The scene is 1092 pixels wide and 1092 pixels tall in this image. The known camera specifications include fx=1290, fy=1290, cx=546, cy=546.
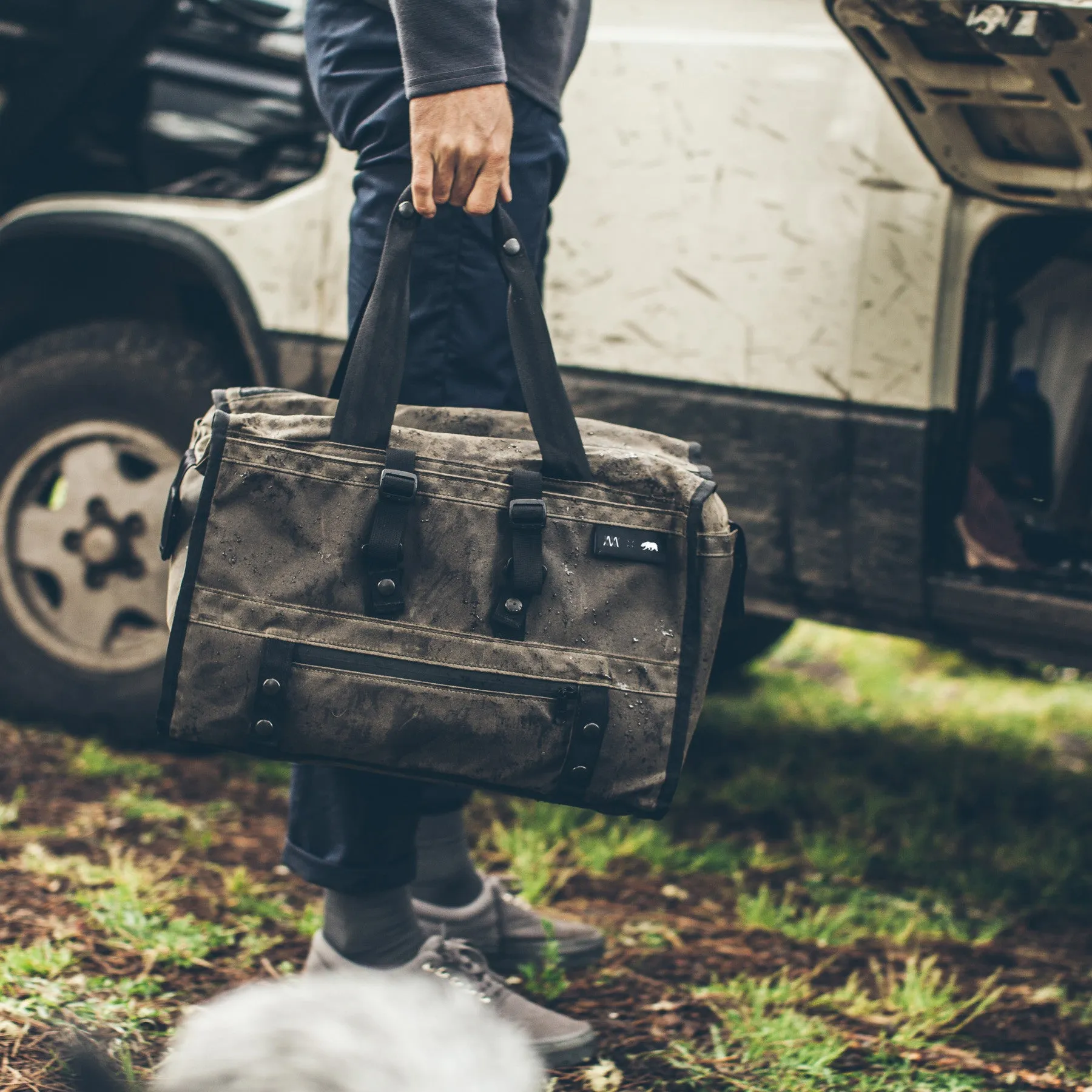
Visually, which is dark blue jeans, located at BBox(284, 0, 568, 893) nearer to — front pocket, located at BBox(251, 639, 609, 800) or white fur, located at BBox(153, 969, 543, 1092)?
front pocket, located at BBox(251, 639, 609, 800)

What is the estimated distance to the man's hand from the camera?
1545 millimetres

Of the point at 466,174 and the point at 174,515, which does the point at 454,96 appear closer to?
the point at 466,174

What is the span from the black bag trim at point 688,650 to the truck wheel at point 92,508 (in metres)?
1.48

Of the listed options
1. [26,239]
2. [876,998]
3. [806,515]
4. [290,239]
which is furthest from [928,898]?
[26,239]

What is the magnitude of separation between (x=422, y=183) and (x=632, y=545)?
20.1 inches

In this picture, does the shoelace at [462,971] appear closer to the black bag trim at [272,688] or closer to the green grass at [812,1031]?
the green grass at [812,1031]

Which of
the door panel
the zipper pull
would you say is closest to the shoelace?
the zipper pull

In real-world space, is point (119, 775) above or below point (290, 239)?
below

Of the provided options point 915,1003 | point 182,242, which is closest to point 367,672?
point 915,1003

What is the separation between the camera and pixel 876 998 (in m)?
2.05

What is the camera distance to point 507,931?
2055 mm

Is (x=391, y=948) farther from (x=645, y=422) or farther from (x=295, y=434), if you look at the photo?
(x=645, y=422)

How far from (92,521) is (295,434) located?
146cm

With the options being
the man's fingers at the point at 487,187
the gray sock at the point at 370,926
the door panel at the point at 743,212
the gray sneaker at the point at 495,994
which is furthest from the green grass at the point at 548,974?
the man's fingers at the point at 487,187
